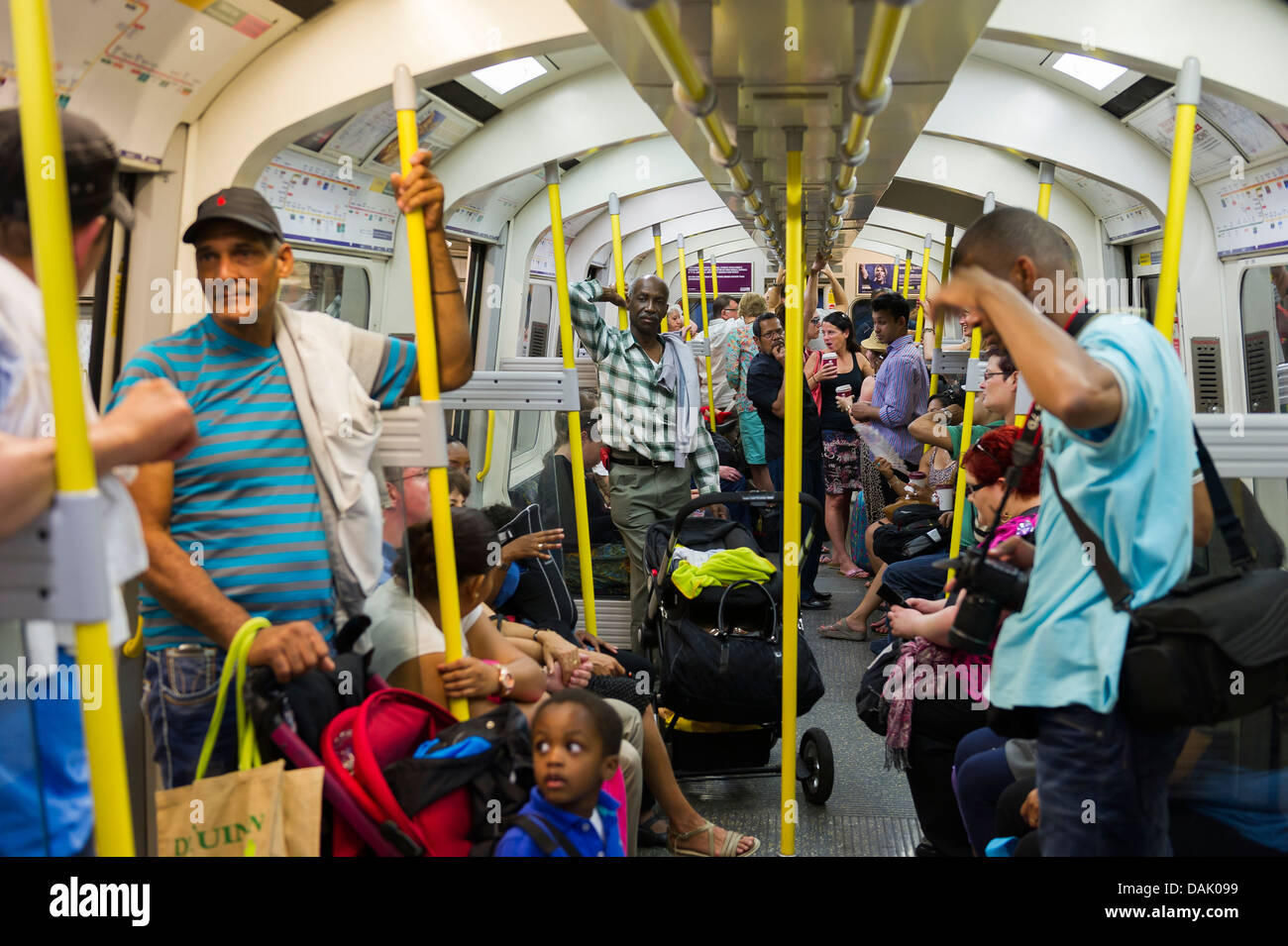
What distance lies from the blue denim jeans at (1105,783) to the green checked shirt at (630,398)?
146 inches

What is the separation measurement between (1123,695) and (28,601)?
183cm

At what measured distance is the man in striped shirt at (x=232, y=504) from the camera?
6.86 feet

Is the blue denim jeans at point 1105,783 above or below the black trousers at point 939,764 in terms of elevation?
above

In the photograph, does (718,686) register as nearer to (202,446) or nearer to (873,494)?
(202,446)

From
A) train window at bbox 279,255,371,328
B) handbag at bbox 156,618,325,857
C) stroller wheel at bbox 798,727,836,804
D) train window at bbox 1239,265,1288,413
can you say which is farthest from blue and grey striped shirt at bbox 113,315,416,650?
train window at bbox 1239,265,1288,413

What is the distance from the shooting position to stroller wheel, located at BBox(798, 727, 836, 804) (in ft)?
14.8

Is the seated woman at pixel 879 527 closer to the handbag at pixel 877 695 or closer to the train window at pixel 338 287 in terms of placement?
the handbag at pixel 877 695

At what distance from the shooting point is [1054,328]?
1953 mm

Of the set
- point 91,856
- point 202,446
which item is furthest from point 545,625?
point 91,856

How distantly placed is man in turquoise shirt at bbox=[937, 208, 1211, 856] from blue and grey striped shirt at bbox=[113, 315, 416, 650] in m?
1.30

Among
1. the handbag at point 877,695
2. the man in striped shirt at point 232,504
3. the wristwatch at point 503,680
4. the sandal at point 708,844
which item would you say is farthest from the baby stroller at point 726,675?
the man in striped shirt at point 232,504

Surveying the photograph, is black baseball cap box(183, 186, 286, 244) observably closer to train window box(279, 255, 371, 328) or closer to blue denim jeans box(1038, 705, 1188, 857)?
train window box(279, 255, 371, 328)
